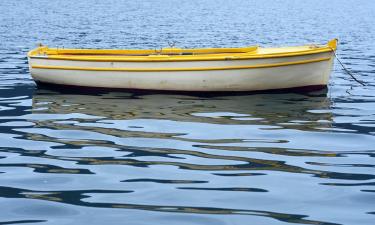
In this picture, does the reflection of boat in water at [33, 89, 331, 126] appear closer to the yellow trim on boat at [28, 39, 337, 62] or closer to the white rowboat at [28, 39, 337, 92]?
the white rowboat at [28, 39, 337, 92]

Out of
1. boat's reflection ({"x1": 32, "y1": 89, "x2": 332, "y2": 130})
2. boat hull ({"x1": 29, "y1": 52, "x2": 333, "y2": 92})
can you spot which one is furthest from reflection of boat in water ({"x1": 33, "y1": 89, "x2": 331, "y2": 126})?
boat hull ({"x1": 29, "y1": 52, "x2": 333, "y2": 92})

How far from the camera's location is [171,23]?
61.5 metres

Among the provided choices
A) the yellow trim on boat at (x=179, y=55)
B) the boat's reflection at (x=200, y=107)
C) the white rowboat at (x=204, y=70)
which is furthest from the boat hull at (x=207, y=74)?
the boat's reflection at (x=200, y=107)

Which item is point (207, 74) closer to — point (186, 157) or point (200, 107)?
point (200, 107)

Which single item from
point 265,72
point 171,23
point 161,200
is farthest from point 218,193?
point 171,23

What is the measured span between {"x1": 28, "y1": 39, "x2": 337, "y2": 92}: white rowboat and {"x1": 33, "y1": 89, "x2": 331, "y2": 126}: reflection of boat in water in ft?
1.13

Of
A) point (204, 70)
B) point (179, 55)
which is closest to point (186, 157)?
point (204, 70)

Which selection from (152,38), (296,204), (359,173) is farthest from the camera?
(152,38)

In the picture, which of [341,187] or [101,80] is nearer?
[341,187]

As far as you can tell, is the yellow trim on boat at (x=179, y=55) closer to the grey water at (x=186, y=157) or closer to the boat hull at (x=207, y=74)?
the boat hull at (x=207, y=74)

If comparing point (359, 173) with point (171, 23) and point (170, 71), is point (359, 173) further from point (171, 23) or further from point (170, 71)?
point (171, 23)

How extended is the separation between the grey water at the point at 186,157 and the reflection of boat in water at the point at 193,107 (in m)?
0.03

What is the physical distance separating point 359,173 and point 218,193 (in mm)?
2689

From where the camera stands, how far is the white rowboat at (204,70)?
62.5 feet
